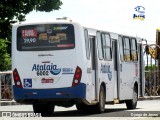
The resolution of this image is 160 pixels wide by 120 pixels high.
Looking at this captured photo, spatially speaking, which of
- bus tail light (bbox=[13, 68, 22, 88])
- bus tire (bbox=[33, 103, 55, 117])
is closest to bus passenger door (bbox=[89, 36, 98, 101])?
bus tire (bbox=[33, 103, 55, 117])

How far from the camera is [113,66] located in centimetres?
2408

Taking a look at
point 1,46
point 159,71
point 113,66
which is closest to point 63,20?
point 113,66

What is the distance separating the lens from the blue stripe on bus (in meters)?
20.6

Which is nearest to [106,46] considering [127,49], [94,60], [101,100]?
[94,60]

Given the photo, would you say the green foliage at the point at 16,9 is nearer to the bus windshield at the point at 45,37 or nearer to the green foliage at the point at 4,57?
the green foliage at the point at 4,57

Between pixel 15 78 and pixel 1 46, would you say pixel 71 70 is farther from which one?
pixel 1 46

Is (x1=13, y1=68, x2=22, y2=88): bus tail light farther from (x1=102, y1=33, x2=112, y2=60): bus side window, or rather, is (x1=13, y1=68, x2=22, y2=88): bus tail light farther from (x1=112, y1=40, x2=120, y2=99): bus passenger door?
(x1=112, y1=40, x2=120, y2=99): bus passenger door

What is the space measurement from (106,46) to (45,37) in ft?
9.72

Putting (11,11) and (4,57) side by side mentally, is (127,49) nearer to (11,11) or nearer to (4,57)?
(4,57)

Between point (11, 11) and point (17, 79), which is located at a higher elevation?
point (11, 11)

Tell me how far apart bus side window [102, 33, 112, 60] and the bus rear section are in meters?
2.41

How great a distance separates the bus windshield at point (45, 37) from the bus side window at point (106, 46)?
2.39 m

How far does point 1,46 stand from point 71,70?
23490mm

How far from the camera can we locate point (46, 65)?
826 inches
